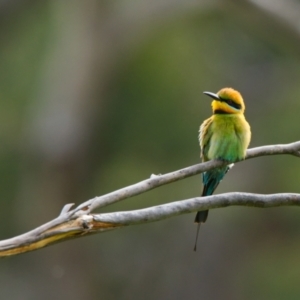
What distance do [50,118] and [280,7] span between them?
2201 millimetres

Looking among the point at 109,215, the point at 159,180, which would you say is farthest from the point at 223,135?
the point at 109,215

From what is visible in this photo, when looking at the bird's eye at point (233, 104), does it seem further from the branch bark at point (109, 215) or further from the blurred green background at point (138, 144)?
the blurred green background at point (138, 144)

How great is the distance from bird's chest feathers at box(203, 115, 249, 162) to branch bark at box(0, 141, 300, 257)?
0.50 metres

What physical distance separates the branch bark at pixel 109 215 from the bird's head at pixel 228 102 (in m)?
0.64

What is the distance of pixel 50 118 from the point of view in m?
6.21

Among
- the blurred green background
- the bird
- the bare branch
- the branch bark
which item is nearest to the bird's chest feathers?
the bird

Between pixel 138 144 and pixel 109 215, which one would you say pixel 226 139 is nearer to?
pixel 109 215

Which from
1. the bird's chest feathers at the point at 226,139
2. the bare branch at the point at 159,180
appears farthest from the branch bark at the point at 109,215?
the bird's chest feathers at the point at 226,139

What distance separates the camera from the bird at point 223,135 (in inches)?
103

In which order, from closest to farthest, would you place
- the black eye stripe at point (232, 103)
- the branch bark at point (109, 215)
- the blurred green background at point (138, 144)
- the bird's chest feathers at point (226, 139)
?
the branch bark at point (109, 215), the bird's chest feathers at point (226, 139), the black eye stripe at point (232, 103), the blurred green background at point (138, 144)

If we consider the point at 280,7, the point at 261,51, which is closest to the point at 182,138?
the point at 261,51

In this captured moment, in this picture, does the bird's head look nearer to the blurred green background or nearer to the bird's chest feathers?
the bird's chest feathers

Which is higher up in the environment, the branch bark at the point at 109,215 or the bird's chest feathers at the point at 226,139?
the bird's chest feathers at the point at 226,139

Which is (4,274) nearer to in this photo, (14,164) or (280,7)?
(14,164)
